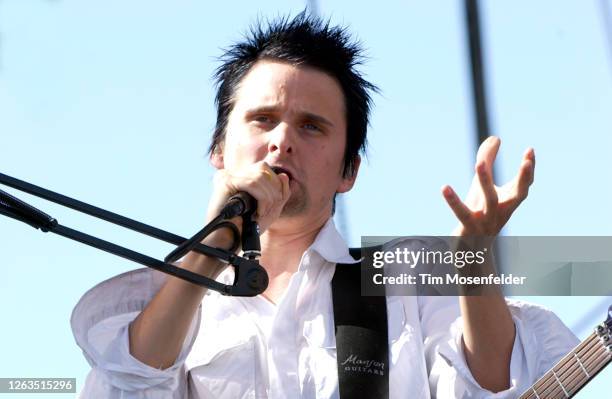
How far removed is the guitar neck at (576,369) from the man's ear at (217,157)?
1.07 m

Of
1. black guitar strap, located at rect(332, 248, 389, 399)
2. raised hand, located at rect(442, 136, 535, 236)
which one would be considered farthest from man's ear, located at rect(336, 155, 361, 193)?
raised hand, located at rect(442, 136, 535, 236)

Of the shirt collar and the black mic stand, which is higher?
the shirt collar

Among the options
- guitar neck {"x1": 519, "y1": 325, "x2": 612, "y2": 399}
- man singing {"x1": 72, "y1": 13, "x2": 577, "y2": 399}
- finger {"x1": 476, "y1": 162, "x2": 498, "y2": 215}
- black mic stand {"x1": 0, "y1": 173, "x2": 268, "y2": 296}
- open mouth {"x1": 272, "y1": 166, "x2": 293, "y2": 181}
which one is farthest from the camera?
open mouth {"x1": 272, "y1": 166, "x2": 293, "y2": 181}

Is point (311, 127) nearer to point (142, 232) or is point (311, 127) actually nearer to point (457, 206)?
point (457, 206)

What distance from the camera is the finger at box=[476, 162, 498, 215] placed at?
7.31 ft

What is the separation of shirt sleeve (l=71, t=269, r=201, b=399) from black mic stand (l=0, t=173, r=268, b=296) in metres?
0.47

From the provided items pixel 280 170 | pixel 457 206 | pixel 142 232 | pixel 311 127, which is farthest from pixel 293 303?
pixel 142 232

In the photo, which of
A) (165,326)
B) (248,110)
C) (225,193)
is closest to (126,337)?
(165,326)

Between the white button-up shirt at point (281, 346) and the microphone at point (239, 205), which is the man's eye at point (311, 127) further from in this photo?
the microphone at point (239, 205)

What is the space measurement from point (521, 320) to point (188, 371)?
2.41 feet

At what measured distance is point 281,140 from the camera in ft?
9.02

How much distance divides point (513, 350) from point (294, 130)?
2.43 ft

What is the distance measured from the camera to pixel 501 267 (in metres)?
3.42

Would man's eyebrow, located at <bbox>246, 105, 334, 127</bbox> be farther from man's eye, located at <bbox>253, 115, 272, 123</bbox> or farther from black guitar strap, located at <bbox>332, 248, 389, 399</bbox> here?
black guitar strap, located at <bbox>332, 248, 389, 399</bbox>
